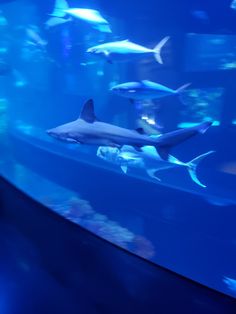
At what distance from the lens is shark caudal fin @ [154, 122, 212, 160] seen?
1819 millimetres

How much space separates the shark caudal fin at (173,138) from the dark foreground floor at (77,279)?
0.82 metres

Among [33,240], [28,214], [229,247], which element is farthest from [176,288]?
[229,247]

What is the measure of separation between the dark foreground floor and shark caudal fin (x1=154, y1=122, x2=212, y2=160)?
2.69 ft

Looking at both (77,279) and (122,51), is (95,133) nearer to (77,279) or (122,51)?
(77,279)

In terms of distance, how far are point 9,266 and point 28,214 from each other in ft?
1.05

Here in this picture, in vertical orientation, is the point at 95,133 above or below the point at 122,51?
below

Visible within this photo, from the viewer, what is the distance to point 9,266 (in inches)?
56.5

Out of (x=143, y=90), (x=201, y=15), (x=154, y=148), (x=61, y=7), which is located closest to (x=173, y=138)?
(x=154, y=148)

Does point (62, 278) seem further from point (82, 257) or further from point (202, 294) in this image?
point (202, 294)

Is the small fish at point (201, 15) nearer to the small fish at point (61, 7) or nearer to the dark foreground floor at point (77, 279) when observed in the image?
the small fish at point (61, 7)

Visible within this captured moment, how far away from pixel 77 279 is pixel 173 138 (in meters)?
1.06

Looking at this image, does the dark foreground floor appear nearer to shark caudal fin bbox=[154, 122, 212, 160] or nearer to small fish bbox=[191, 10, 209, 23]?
shark caudal fin bbox=[154, 122, 212, 160]

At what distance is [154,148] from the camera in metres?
3.02

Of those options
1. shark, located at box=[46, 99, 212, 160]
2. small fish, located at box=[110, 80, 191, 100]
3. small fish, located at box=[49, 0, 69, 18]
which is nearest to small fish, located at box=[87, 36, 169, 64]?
small fish, located at box=[110, 80, 191, 100]
